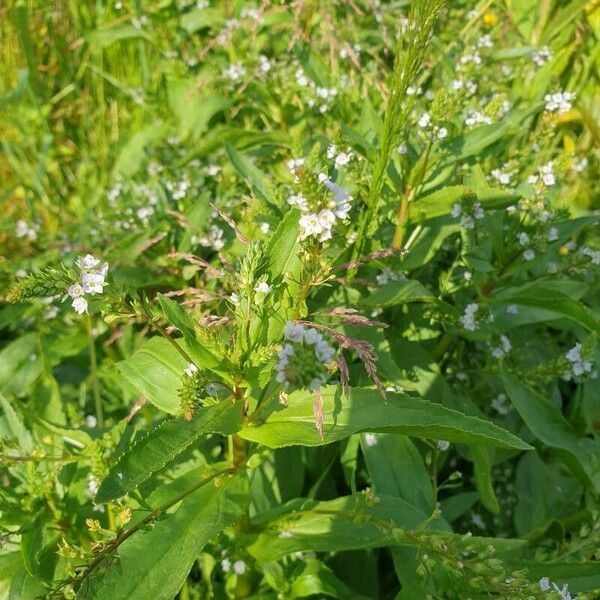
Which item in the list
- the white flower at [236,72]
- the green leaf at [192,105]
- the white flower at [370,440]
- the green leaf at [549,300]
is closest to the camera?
the green leaf at [549,300]

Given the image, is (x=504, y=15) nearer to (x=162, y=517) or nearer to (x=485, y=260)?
(x=485, y=260)

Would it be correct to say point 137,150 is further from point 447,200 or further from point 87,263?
point 87,263

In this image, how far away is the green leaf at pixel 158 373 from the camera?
191 cm

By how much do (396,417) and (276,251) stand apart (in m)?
0.56

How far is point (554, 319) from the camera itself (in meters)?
2.67

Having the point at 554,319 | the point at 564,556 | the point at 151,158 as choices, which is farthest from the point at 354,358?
the point at 151,158

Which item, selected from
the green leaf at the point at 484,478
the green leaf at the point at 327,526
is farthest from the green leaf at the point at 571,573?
the green leaf at the point at 327,526

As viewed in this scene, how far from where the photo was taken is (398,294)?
2295 mm

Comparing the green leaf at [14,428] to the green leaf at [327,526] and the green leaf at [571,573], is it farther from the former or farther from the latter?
the green leaf at [571,573]

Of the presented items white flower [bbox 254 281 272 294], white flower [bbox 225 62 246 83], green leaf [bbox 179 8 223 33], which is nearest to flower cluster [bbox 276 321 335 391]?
white flower [bbox 254 281 272 294]

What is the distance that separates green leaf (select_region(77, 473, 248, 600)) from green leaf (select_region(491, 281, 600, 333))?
126 centimetres

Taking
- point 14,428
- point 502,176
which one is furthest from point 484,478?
point 14,428

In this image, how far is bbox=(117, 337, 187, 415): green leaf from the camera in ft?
6.28

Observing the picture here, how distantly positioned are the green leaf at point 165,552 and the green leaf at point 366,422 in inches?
8.7
